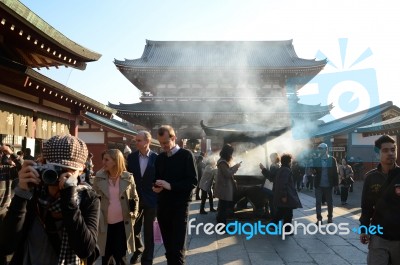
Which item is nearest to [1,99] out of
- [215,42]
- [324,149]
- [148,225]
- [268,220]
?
[148,225]

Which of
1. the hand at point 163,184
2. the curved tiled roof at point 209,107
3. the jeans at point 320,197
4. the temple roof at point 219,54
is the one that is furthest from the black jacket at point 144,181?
the temple roof at point 219,54

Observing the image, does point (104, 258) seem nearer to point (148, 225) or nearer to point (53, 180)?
point (148, 225)

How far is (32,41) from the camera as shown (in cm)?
548

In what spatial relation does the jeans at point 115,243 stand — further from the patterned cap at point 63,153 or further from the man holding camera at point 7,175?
the man holding camera at point 7,175

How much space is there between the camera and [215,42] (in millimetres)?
29344

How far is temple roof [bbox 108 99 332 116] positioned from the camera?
64.3 feet

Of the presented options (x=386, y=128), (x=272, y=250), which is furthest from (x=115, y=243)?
(x=386, y=128)

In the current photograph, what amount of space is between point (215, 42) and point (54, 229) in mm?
29021

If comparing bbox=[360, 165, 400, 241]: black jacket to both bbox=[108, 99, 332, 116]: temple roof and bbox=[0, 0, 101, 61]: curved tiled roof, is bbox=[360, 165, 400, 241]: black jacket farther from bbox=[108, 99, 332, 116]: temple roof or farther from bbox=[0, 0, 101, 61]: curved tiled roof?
bbox=[108, 99, 332, 116]: temple roof

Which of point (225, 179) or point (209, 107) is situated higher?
point (209, 107)

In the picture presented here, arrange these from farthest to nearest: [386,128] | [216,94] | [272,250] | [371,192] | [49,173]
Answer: [216,94]
[386,128]
[272,250]
[371,192]
[49,173]

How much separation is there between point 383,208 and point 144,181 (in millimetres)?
2885

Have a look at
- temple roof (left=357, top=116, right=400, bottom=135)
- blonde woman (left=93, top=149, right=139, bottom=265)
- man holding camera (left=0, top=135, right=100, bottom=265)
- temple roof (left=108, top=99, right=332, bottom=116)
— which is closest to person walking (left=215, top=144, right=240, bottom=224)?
blonde woman (left=93, top=149, right=139, bottom=265)

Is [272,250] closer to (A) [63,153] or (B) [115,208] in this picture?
(B) [115,208]
